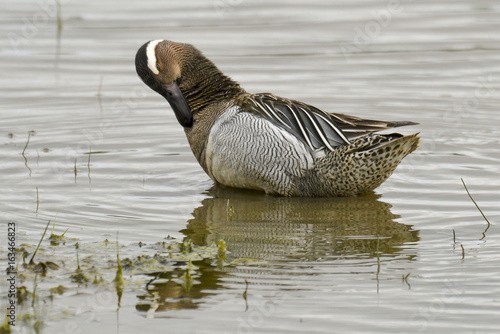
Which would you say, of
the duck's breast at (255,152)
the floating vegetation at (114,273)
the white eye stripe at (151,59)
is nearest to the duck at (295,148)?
the duck's breast at (255,152)

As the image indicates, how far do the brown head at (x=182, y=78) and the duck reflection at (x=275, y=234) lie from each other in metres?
0.85

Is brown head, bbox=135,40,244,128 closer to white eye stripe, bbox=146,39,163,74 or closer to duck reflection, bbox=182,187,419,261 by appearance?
white eye stripe, bbox=146,39,163,74

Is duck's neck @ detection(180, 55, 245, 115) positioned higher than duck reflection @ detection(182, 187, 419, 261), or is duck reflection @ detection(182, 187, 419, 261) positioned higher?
duck's neck @ detection(180, 55, 245, 115)

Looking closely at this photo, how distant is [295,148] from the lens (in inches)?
310

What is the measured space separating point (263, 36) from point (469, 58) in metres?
3.33

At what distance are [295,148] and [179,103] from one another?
1281 mm

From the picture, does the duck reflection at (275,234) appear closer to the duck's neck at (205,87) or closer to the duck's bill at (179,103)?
the duck's bill at (179,103)

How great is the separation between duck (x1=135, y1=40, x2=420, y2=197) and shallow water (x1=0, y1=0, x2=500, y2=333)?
19 cm

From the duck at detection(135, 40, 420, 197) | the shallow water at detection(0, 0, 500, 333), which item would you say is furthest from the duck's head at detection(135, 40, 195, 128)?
the shallow water at detection(0, 0, 500, 333)

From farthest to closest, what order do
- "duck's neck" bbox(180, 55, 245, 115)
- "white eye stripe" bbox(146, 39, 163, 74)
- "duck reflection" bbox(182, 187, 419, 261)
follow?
"duck's neck" bbox(180, 55, 245, 115) → "white eye stripe" bbox(146, 39, 163, 74) → "duck reflection" bbox(182, 187, 419, 261)

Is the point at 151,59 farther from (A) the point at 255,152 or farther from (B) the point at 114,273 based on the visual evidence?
(B) the point at 114,273

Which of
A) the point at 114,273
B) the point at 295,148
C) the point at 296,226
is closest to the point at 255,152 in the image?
the point at 295,148

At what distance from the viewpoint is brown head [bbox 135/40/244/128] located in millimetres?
8461

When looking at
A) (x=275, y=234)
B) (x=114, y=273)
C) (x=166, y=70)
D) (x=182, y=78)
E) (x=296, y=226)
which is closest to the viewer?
(x=114, y=273)
